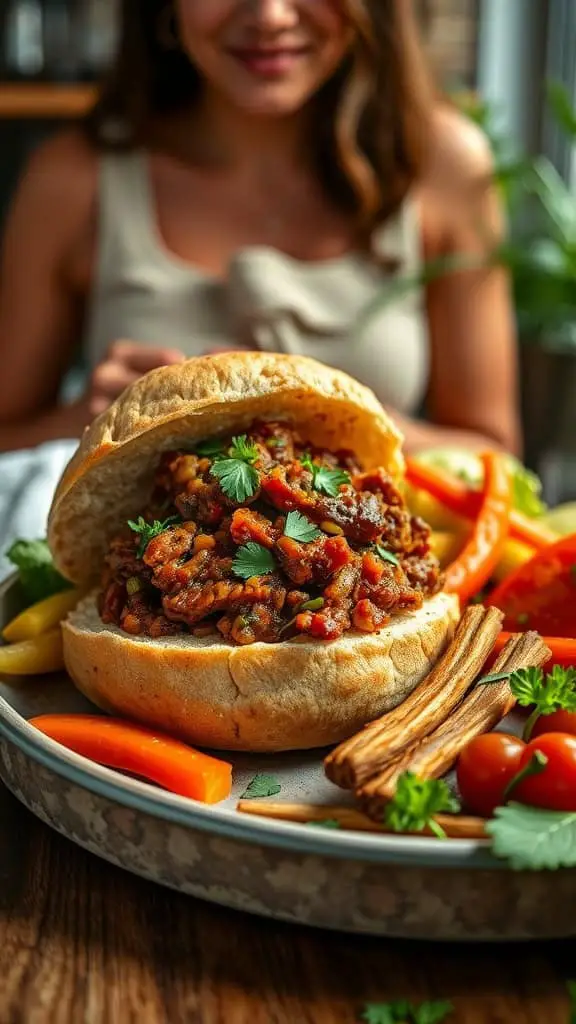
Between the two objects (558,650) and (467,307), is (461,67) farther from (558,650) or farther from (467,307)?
(558,650)

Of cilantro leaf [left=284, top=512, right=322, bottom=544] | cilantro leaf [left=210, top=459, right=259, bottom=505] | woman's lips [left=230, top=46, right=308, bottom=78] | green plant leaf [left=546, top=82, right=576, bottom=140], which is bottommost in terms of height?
cilantro leaf [left=284, top=512, right=322, bottom=544]

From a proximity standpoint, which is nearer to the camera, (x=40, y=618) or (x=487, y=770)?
(x=487, y=770)

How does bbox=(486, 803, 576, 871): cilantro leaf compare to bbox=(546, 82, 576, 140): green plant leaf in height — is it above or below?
below

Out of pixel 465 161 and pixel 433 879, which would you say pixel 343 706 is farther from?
pixel 465 161

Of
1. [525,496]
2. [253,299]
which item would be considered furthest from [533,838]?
[253,299]

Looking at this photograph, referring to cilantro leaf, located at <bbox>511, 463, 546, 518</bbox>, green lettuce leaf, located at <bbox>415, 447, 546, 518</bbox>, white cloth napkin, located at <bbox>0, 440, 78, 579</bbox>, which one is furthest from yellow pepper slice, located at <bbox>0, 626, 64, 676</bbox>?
cilantro leaf, located at <bbox>511, 463, 546, 518</bbox>

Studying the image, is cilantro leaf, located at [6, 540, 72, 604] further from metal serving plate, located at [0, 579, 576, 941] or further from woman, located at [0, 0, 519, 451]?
woman, located at [0, 0, 519, 451]

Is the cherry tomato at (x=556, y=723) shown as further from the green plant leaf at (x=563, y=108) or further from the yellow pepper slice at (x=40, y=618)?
the green plant leaf at (x=563, y=108)
